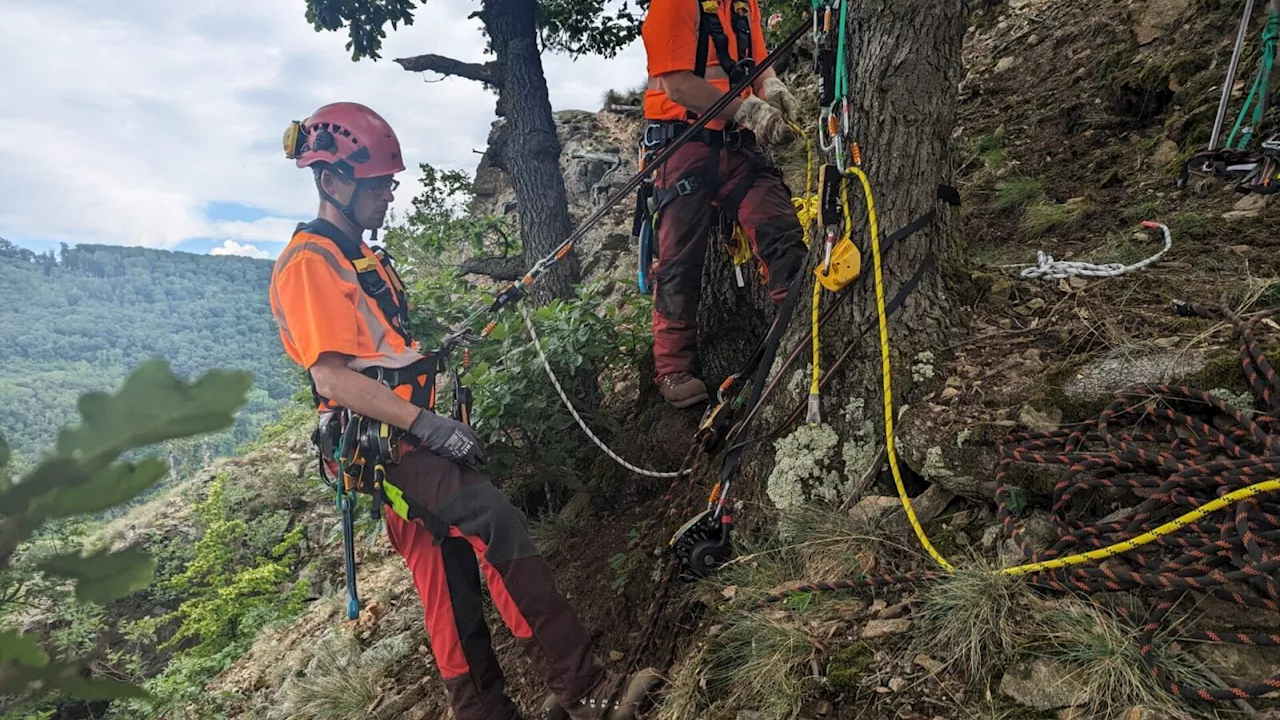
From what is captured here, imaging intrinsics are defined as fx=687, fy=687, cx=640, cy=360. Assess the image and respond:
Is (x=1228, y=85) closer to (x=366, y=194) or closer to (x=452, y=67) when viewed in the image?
(x=366, y=194)

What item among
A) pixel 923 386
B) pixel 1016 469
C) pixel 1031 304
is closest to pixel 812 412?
pixel 923 386

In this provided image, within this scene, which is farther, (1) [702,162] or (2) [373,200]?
(1) [702,162]

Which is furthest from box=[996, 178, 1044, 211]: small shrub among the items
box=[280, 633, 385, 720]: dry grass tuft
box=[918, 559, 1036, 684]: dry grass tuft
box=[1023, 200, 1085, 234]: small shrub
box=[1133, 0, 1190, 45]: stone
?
box=[280, 633, 385, 720]: dry grass tuft

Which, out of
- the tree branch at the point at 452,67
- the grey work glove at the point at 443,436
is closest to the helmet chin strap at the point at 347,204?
the grey work glove at the point at 443,436

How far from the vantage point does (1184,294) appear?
252 cm

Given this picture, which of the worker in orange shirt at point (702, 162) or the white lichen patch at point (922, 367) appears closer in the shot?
the white lichen patch at point (922, 367)

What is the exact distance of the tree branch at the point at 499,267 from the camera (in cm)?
709

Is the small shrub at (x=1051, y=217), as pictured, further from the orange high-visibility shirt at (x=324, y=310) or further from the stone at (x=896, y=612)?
the orange high-visibility shirt at (x=324, y=310)

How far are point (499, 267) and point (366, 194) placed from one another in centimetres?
426

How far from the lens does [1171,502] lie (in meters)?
1.84

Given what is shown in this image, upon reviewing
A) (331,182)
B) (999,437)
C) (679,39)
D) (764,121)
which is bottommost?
(999,437)

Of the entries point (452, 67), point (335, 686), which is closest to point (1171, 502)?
point (335, 686)

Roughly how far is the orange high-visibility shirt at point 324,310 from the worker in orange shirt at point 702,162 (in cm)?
152

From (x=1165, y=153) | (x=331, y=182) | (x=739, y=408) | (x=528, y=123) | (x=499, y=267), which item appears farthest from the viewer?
(x=499, y=267)
